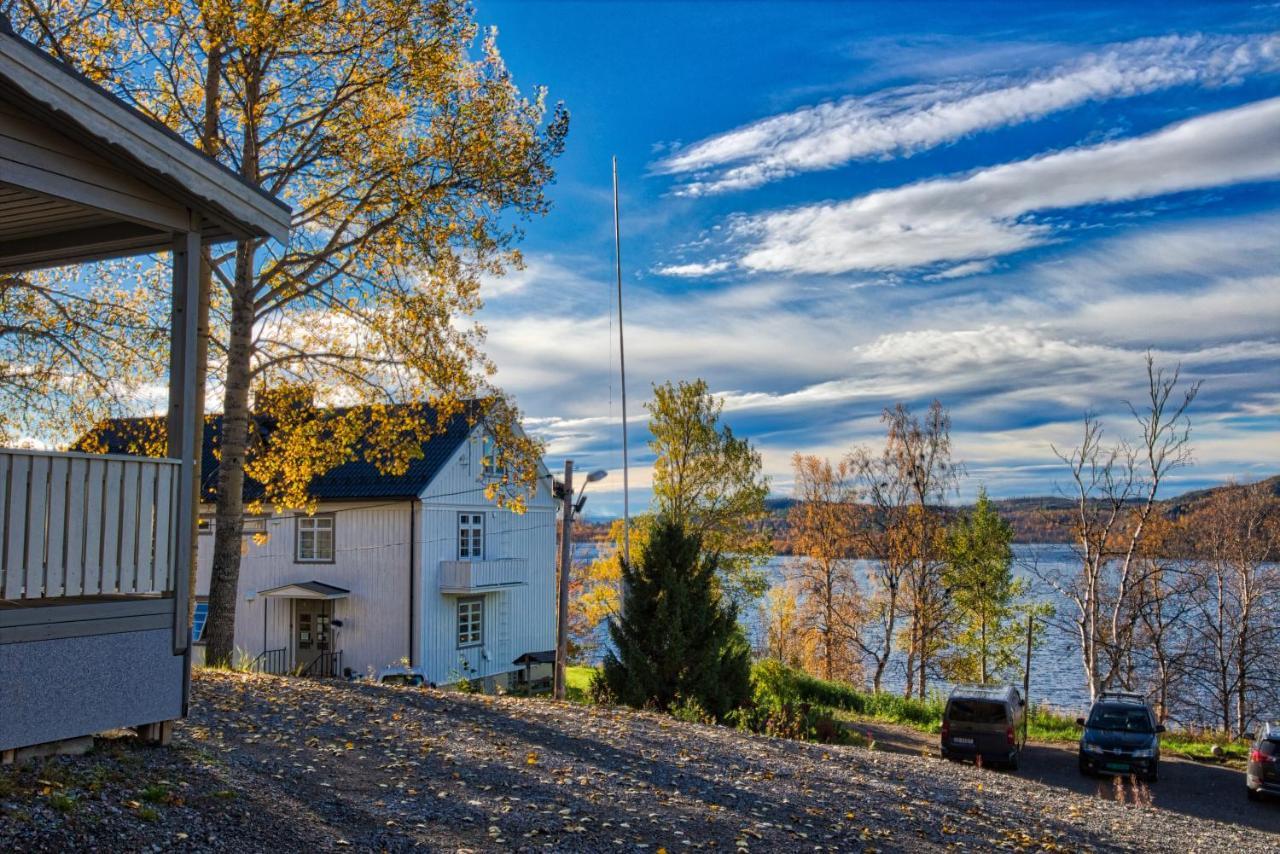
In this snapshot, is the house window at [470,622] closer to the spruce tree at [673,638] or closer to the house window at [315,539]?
the house window at [315,539]

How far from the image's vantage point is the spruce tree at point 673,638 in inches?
702

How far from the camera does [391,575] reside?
93.5 feet

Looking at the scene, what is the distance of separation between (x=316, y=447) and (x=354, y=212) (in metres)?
4.10

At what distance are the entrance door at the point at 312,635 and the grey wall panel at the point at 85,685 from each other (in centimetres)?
2336

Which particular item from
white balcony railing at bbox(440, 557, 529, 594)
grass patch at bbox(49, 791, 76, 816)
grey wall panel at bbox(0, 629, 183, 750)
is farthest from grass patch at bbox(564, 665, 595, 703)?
grass patch at bbox(49, 791, 76, 816)

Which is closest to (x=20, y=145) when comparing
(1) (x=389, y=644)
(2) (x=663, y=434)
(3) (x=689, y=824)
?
(3) (x=689, y=824)

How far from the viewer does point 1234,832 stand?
521 inches

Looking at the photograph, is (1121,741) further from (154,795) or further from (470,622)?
(154,795)

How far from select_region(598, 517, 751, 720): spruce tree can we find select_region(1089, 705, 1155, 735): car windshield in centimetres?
809

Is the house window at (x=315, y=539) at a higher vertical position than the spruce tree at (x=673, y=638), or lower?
higher

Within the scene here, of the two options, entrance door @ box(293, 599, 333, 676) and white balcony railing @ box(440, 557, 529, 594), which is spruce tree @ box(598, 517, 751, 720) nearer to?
white balcony railing @ box(440, 557, 529, 594)

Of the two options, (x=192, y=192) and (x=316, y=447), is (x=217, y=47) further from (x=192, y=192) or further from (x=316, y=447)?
(x=192, y=192)

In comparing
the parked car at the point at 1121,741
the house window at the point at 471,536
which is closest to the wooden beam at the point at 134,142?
the parked car at the point at 1121,741

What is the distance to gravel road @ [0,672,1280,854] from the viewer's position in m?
6.16
